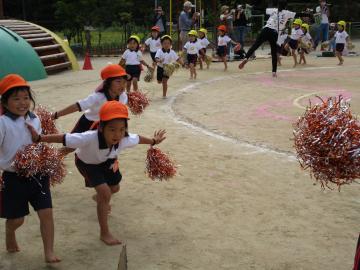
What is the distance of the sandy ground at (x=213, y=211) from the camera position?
13.7ft

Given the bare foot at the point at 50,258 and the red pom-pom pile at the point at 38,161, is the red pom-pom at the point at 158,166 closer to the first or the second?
the red pom-pom pile at the point at 38,161

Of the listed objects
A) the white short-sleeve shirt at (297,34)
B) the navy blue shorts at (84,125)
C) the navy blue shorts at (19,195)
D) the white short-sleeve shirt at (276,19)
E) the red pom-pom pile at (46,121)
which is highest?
the white short-sleeve shirt at (276,19)

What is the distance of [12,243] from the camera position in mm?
4219

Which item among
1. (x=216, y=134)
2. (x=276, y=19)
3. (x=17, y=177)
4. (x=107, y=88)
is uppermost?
(x=276, y=19)

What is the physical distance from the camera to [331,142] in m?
2.86

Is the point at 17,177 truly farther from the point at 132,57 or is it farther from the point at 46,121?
the point at 132,57

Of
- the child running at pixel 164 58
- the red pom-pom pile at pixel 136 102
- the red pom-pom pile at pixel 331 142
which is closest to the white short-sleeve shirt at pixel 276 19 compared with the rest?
the child running at pixel 164 58

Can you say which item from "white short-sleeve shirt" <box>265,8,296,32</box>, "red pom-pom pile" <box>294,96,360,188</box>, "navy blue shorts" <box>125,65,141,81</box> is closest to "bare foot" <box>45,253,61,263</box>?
"red pom-pom pile" <box>294,96,360,188</box>

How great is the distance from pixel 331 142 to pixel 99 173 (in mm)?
2203

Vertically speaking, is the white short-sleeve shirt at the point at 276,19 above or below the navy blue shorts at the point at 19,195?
above

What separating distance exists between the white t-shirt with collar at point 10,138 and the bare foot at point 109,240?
0.99 meters

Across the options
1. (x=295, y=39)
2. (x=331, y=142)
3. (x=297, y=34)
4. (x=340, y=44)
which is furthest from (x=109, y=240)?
(x=340, y=44)

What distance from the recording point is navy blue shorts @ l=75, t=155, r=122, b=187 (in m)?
4.38

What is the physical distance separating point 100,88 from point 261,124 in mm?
4167
